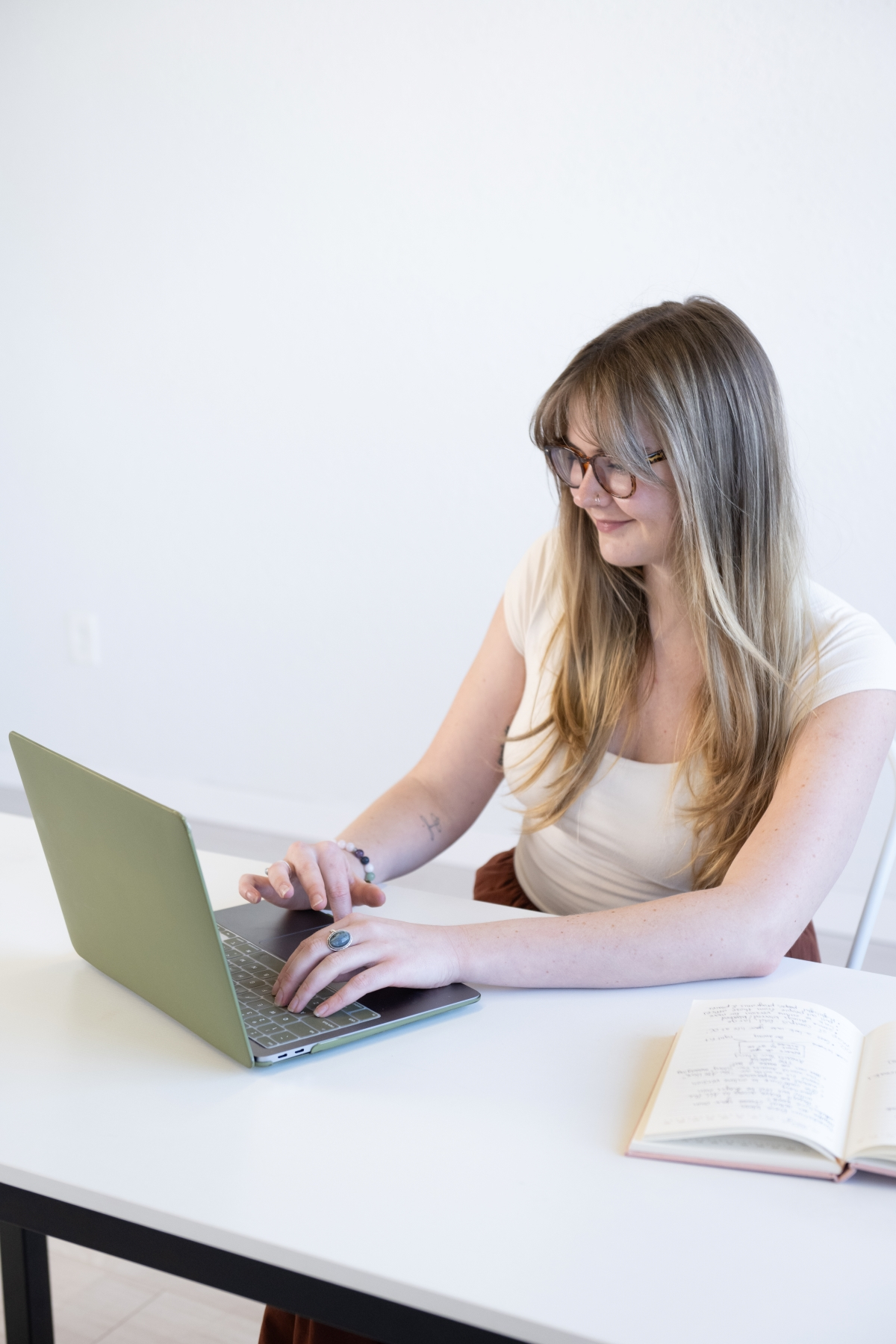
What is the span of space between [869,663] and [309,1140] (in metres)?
0.77

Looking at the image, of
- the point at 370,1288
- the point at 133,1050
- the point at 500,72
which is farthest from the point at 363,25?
the point at 370,1288

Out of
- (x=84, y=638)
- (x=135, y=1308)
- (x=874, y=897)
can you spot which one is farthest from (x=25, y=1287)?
(x=84, y=638)

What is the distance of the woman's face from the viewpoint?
1282 millimetres

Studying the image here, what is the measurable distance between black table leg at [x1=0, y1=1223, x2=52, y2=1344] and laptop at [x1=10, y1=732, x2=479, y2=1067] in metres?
0.41

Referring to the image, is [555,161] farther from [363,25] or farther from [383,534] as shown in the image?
[383,534]

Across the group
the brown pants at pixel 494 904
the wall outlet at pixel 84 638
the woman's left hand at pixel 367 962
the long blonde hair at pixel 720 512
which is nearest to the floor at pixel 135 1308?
the brown pants at pixel 494 904

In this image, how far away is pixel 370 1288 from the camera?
0.66 meters

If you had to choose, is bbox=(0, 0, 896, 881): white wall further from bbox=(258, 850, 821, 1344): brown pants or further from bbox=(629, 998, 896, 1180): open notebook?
bbox=(629, 998, 896, 1180): open notebook

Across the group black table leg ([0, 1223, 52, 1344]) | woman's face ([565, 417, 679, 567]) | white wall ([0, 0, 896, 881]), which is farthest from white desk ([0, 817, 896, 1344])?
white wall ([0, 0, 896, 881])

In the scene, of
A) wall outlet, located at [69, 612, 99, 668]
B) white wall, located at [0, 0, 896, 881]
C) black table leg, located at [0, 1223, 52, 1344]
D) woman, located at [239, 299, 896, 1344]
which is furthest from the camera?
wall outlet, located at [69, 612, 99, 668]

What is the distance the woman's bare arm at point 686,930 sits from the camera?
98 cm

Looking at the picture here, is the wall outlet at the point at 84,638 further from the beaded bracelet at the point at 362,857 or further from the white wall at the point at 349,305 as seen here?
the beaded bracelet at the point at 362,857

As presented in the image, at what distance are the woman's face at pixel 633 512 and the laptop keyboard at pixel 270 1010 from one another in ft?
2.01

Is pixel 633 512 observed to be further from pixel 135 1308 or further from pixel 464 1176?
pixel 135 1308
